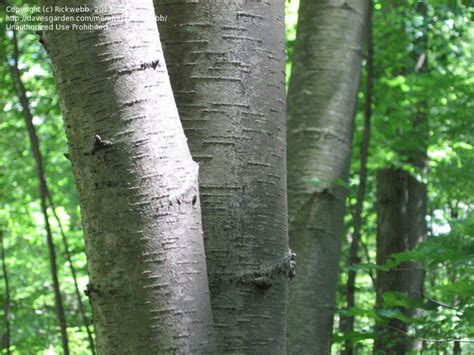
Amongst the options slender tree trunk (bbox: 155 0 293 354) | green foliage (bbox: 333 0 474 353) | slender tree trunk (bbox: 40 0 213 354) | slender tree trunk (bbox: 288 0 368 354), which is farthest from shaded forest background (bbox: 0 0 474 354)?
slender tree trunk (bbox: 40 0 213 354)

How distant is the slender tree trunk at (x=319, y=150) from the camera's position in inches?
122

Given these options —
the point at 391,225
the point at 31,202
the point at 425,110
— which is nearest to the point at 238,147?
the point at 391,225

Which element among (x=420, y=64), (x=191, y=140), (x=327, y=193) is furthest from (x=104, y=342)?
(x=420, y=64)

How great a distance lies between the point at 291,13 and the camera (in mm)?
7547

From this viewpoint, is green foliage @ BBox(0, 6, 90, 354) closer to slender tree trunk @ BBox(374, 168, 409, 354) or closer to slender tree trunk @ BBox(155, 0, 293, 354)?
slender tree trunk @ BBox(374, 168, 409, 354)

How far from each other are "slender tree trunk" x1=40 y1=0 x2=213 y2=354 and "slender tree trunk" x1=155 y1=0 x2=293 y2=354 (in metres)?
0.16

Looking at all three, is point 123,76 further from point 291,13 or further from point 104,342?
point 291,13

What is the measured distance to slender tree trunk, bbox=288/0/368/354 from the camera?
3.09 m

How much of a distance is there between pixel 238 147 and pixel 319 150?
5.96ft

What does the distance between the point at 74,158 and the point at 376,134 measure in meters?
5.95

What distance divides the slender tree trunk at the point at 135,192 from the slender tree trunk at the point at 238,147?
0.52 feet

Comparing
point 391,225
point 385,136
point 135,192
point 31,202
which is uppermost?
point 385,136

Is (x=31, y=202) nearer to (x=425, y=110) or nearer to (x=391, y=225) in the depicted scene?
(x=391, y=225)

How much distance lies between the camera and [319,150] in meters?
3.29
